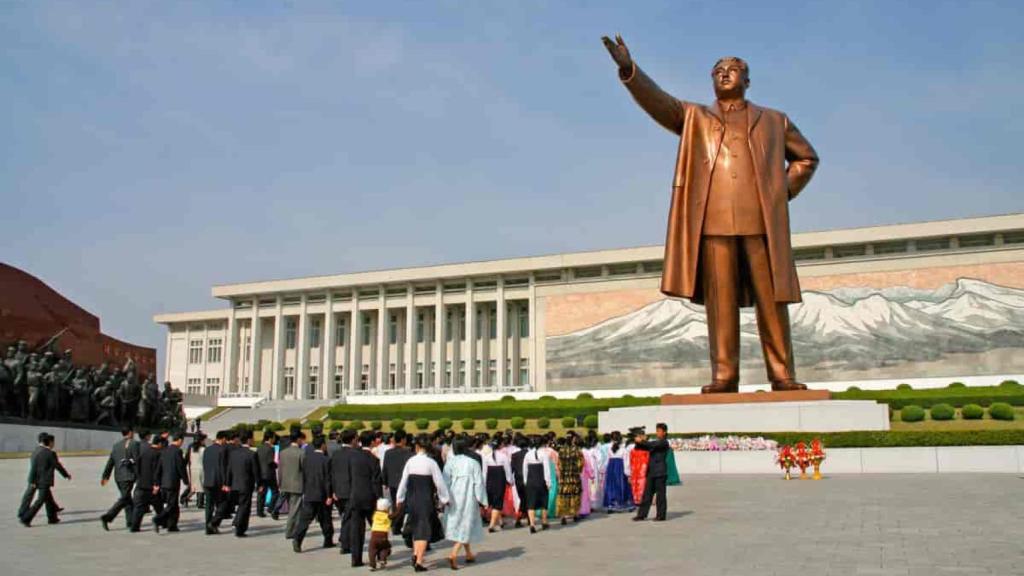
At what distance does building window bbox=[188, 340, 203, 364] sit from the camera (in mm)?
54031

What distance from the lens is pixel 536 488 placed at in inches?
327

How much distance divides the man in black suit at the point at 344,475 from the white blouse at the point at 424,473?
1.92 feet

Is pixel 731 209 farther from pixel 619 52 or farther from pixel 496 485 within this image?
pixel 496 485

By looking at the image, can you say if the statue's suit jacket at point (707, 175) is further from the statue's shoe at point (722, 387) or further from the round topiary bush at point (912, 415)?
the round topiary bush at point (912, 415)

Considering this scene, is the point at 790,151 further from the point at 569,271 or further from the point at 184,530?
the point at 569,271

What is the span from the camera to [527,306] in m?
45.5

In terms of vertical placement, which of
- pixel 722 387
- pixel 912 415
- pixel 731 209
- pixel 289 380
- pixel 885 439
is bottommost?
pixel 885 439

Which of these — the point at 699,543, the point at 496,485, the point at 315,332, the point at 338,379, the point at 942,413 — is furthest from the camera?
the point at 315,332

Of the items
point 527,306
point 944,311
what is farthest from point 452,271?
point 944,311

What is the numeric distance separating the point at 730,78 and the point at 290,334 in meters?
41.5

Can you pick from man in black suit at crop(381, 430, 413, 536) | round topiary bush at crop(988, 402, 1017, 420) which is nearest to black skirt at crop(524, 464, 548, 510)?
man in black suit at crop(381, 430, 413, 536)

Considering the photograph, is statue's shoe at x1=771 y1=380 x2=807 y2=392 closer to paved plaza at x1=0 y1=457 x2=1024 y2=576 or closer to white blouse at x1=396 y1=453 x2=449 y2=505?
paved plaza at x1=0 y1=457 x2=1024 y2=576

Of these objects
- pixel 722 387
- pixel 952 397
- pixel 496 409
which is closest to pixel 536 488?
pixel 722 387

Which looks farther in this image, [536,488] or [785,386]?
[785,386]
